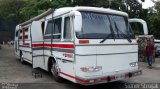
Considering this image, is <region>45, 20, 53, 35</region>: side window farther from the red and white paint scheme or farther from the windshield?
the windshield

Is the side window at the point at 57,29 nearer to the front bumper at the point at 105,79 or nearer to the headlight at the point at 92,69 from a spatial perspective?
the headlight at the point at 92,69

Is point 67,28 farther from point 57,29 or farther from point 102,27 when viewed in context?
point 102,27

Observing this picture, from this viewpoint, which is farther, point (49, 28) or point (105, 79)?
point (49, 28)

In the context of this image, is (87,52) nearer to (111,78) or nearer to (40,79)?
(111,78)

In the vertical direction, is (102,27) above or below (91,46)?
above

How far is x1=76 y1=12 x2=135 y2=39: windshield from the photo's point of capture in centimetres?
809

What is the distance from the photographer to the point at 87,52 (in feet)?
25.6

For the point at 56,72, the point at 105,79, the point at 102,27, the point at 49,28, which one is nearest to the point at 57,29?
the point at 49,28

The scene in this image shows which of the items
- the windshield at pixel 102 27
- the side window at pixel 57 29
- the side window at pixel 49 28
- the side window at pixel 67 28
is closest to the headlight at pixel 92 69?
the windshield at pixel 102 27

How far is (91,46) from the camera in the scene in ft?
25.8

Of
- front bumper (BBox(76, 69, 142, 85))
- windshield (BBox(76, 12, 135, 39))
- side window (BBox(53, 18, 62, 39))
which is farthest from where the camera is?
side window (BBox(53, 18, 62, 39))

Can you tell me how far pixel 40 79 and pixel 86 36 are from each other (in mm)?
3861

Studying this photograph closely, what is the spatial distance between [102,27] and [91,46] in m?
0.94

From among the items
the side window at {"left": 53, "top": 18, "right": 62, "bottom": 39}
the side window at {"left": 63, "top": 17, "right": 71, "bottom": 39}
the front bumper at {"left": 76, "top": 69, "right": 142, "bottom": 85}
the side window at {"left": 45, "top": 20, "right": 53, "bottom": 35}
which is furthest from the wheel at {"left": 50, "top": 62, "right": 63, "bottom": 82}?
the front bumper at {"left": 76, "top": 69, "right": 142, "bottom": 85}
